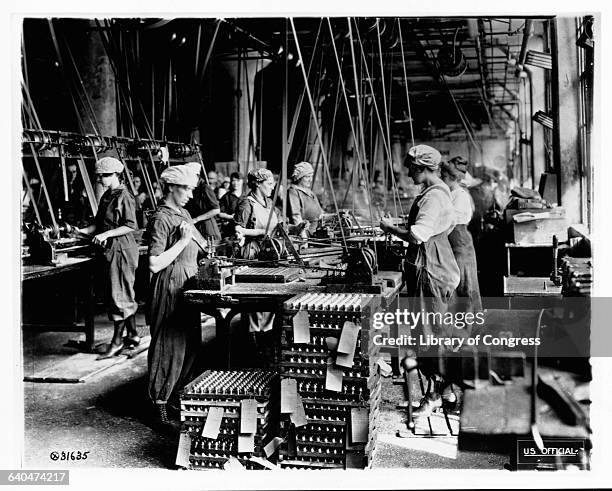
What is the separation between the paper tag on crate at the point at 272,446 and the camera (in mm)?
3366

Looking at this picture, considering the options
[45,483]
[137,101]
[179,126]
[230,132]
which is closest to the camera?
[45,483]

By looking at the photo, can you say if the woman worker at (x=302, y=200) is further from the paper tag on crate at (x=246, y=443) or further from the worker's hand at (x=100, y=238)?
the paper tag on crate at (x=246, y=443)

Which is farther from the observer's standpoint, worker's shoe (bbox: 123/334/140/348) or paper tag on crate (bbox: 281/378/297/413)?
worker's shoe (bbox: 123/334/140/348)

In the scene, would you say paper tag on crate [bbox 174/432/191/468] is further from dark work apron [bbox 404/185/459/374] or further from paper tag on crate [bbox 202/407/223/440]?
dark work apron [bbox 404/185/459/374]

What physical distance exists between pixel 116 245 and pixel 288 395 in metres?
2.74

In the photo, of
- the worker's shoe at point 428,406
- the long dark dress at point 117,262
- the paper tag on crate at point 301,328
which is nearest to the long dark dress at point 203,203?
the long dark dress at point 117,262

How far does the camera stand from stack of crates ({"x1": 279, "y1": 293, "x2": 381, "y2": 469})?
3273 mm

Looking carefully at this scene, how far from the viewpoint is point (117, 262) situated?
5.56 m

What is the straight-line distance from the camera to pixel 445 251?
4.43m

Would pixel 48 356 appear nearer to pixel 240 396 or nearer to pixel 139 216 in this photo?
pixel 139 216

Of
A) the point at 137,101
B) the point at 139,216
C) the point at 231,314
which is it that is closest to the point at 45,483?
the point at 231,314

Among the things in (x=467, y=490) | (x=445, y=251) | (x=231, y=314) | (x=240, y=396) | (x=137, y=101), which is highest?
(x=137, y=101)

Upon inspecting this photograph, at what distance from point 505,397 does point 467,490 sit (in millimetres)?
505

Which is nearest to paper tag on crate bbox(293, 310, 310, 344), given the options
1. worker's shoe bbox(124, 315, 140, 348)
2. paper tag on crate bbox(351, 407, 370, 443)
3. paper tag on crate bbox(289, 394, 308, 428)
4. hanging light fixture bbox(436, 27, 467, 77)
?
paper tag on crate bbox(289, 394, 308, 428)
